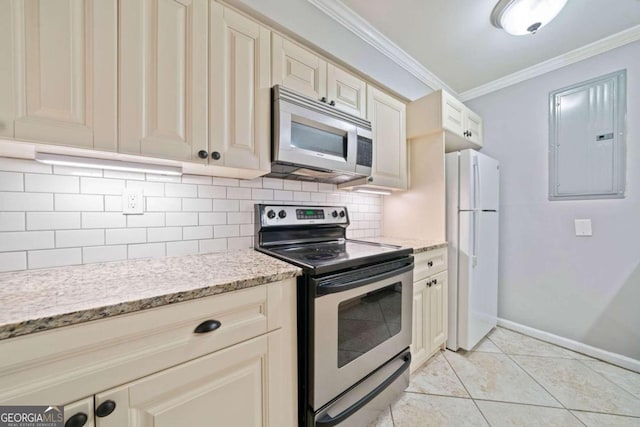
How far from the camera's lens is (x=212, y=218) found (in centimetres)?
137

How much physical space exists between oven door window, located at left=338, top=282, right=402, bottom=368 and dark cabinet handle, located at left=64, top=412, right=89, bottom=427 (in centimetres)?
85

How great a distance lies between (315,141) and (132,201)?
3.22 ft

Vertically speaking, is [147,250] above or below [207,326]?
above

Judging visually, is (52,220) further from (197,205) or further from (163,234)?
(197,205)

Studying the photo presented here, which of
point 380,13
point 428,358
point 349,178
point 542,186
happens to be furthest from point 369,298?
point 542,186

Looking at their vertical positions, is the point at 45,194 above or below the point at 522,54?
below

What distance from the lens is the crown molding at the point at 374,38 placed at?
5.35 feet

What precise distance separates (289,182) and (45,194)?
1163mm

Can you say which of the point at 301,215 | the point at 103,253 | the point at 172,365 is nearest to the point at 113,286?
the point at 172,365

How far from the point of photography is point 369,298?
1261mm

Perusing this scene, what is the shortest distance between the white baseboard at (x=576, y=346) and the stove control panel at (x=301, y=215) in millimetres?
2073

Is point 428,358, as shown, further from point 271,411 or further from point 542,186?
point 542,186

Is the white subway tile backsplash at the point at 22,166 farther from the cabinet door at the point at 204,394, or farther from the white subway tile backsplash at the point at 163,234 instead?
the cabinet door at the point at 204,394

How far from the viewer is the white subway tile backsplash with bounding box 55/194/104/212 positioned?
1001 mm
